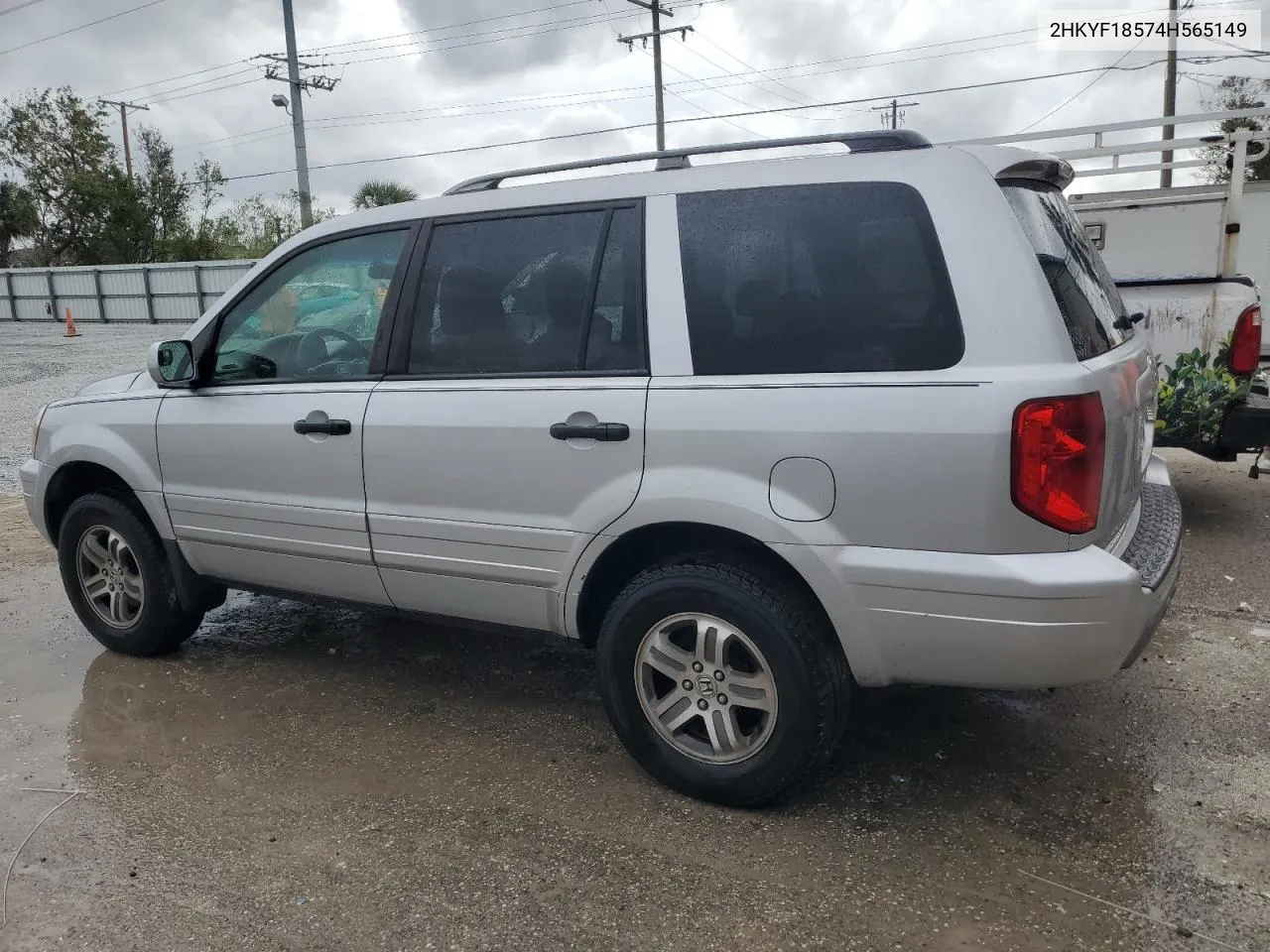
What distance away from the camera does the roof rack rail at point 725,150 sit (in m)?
2.98

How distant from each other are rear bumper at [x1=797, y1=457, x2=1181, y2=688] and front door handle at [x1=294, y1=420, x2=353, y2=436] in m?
1.80

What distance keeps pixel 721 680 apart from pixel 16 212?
52.7 meters

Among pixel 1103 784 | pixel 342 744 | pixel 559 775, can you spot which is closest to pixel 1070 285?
pixel 1103 784

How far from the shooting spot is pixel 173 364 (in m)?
4.09

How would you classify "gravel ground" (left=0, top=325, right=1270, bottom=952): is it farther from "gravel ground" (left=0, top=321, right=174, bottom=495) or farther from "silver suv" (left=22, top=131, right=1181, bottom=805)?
"gravel ground" (left=0, top=321, right=174, bottom=495)

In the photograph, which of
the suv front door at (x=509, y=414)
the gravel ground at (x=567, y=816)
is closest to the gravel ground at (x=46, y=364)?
the gravel ground at (x=567, y=816)

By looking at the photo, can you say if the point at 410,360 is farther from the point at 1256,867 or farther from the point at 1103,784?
the point at 1256,867

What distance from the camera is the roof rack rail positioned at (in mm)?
2979

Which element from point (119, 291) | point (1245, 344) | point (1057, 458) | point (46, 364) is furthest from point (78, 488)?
point (119, 291)

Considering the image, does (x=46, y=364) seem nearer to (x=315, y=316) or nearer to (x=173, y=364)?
(x=173, y=364)

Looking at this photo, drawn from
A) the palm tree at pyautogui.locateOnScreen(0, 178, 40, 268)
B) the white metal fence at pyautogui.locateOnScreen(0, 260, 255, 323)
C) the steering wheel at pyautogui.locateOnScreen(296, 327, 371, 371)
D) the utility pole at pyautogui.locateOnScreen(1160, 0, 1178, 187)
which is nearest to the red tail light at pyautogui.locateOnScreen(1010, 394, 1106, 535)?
the steering wheel at pyautogui.locateOnScreen(296, 327, 371, 371)

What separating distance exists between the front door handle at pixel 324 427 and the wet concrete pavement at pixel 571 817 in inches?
43.6

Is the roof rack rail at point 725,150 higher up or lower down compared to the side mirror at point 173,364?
higher up

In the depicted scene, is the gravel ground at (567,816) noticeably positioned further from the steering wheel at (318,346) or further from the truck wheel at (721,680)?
the steering wheel at (318,346)
